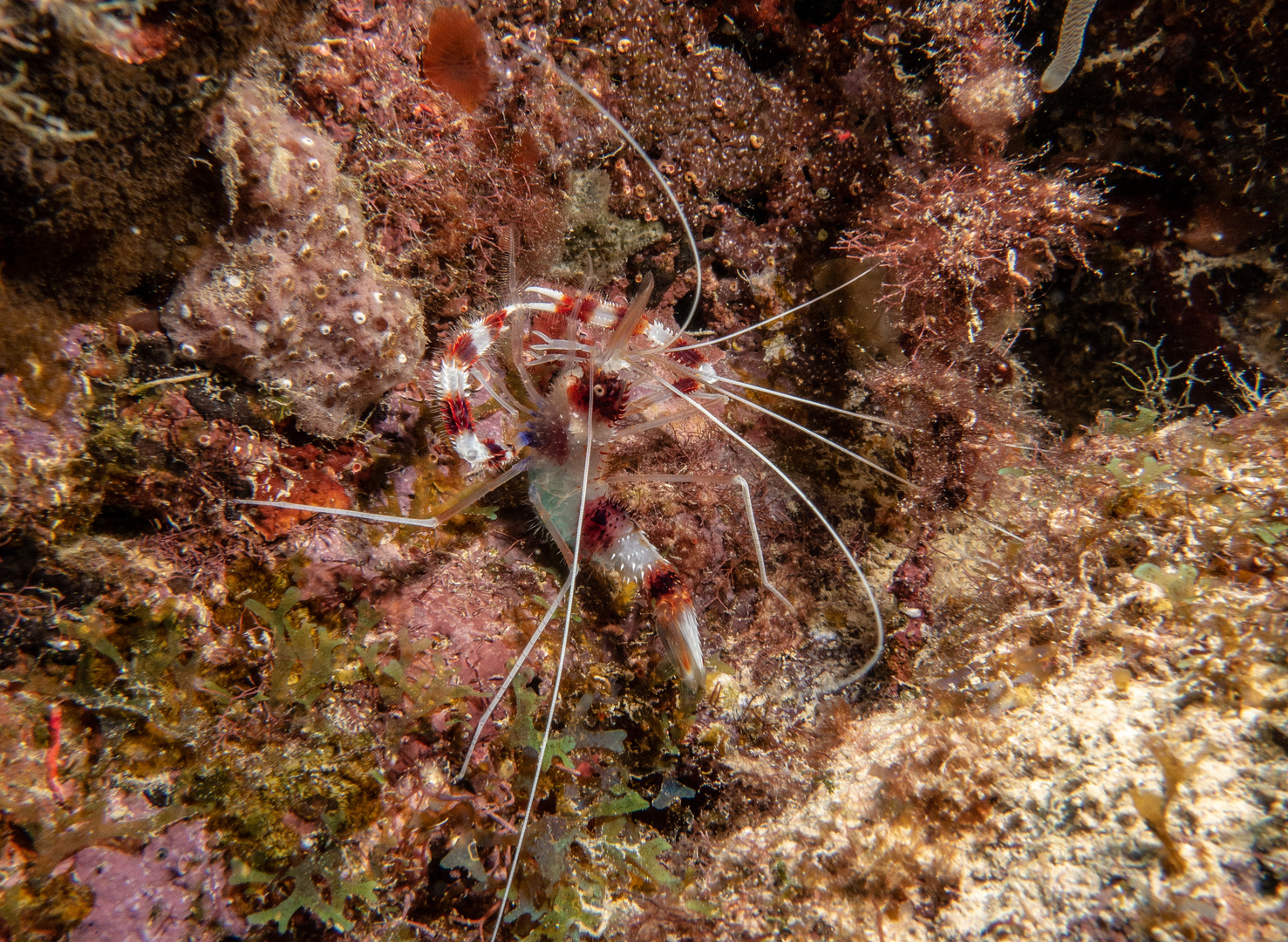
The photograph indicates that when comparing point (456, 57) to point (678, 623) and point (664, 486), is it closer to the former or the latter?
point (664, 486)

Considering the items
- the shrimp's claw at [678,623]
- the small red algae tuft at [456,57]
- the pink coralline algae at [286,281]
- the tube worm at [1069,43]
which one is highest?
the small red algae tuft at [456,57]

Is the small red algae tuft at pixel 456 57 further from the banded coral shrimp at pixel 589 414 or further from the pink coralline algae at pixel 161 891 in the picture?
the pink coralline algae at pixel 161 891

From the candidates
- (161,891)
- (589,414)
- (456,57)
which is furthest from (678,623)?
(456,57)

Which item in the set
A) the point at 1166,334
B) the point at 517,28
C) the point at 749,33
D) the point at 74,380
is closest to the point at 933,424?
the point at 1166,334

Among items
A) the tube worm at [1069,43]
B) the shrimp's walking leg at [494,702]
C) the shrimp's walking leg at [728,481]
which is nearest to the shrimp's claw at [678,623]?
the shrimp's walking leg at [728,481]

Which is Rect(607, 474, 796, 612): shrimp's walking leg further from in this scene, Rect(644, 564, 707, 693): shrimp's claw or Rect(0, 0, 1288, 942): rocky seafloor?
Rect(644, 564, 707, 693): shrimp's claw

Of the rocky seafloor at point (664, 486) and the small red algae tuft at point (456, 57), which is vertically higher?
the small red algae tuft at point (456, 57)
